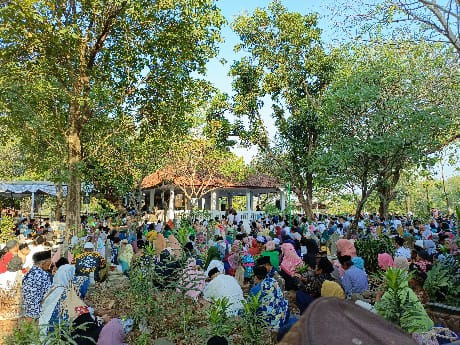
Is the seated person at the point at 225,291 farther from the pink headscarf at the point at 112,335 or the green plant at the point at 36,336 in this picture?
the green plant at the point at 36,336

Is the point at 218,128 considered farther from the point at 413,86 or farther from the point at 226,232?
the point at 413,86

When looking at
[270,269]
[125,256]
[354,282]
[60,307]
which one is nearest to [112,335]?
[60,307]

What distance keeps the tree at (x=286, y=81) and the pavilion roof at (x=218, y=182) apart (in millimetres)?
3732

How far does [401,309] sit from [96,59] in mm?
14009

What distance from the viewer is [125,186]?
892 inches

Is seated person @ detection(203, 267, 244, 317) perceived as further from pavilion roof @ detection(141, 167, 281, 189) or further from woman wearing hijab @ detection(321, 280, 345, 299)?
pavilion roof @ detection(141, 167, 281, 189)

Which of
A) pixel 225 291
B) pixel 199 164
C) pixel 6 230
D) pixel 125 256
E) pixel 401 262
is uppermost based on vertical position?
pixel 199 164

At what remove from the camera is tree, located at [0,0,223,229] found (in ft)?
41.9

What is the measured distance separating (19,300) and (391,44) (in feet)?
31.6

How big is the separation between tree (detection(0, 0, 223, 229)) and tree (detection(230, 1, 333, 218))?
9054 mm

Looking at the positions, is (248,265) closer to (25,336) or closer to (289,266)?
(289,266)

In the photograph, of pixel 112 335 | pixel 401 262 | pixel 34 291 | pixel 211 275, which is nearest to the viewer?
pixel 112 335

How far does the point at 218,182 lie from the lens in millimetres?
26766

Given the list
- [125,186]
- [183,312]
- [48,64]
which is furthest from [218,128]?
[183,312]
